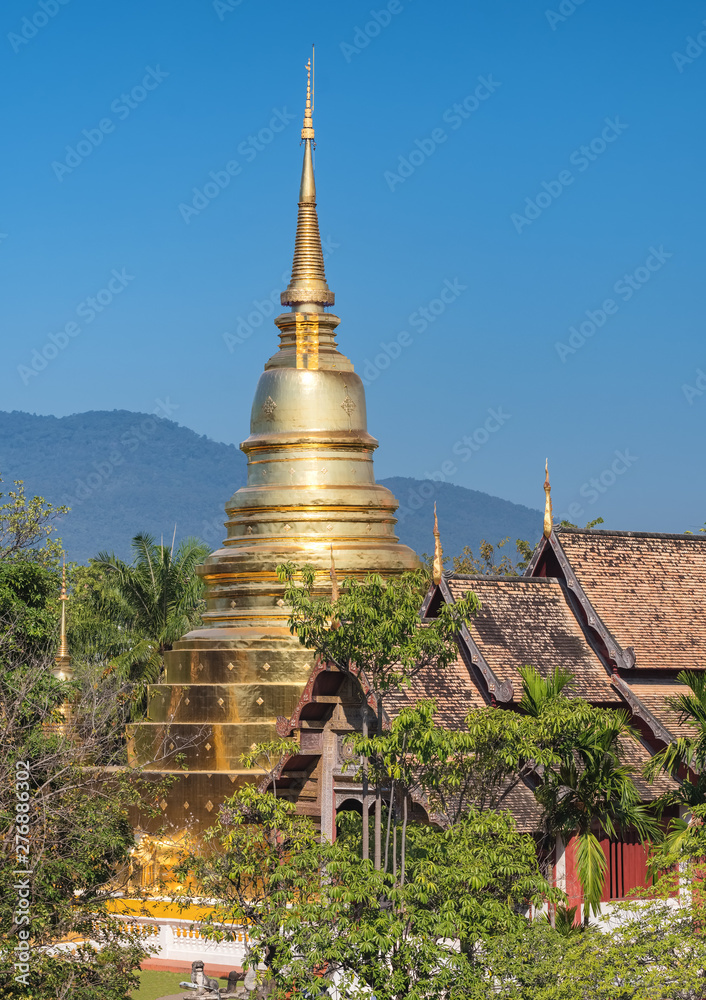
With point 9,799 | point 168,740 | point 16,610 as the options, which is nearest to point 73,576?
point 168,740

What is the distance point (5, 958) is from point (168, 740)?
1477 centimetres

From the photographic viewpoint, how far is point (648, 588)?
31125mm

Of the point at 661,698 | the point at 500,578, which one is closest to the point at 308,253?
the point at 500,578

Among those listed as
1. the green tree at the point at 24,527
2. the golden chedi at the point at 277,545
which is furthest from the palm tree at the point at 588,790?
the golden chedi at the point at 277,545

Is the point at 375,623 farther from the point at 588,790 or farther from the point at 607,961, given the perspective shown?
the point at 607,961

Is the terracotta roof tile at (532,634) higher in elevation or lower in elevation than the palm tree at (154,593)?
lower

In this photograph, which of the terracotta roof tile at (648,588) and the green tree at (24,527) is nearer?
the green tree at (24,527)

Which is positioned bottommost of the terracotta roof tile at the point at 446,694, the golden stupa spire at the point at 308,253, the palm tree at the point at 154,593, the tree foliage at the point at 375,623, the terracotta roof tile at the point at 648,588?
the terracotta roof tile at the point at 446,694

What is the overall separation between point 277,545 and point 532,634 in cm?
983

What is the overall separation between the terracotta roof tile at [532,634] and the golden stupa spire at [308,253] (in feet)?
39.9

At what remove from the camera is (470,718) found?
2242 cm

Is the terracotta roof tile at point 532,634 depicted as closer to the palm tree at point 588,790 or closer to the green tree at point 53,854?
the palm tree at point 588,790

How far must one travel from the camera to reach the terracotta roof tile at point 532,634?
92.9ft
